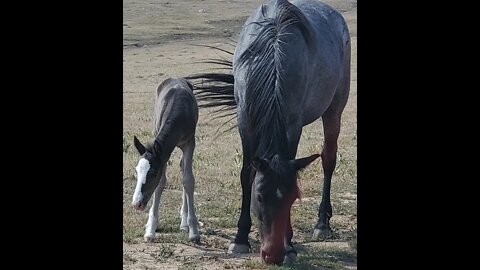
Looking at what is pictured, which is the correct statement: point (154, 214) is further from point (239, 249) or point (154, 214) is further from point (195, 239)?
point (239, 249)

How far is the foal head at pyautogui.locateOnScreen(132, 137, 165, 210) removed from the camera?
22.0ft

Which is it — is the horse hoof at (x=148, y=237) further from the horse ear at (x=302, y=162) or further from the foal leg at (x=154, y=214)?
the horse ear at (x=302, y=162)

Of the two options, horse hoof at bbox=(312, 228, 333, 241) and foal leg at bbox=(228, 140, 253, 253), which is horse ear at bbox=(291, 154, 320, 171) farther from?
horse hoof at bbox=(312, 228, 333, 241)

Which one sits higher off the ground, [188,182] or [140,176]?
[140,176]

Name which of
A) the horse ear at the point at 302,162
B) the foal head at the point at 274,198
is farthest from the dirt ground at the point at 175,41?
the horse ear at the point at 302,162

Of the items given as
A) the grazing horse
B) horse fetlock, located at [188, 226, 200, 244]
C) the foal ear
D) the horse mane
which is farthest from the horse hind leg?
the horse mane

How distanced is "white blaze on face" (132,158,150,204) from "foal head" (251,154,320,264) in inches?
39.4

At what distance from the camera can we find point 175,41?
9.23 meters

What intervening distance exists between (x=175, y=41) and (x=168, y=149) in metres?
2.49

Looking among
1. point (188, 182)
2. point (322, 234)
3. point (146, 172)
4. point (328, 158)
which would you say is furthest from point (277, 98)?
point (328, 158)

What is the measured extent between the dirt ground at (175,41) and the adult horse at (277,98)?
41 centimetres

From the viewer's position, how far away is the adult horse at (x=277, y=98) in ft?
19.8

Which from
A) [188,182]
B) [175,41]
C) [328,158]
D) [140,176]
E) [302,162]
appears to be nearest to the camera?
[302,162]
